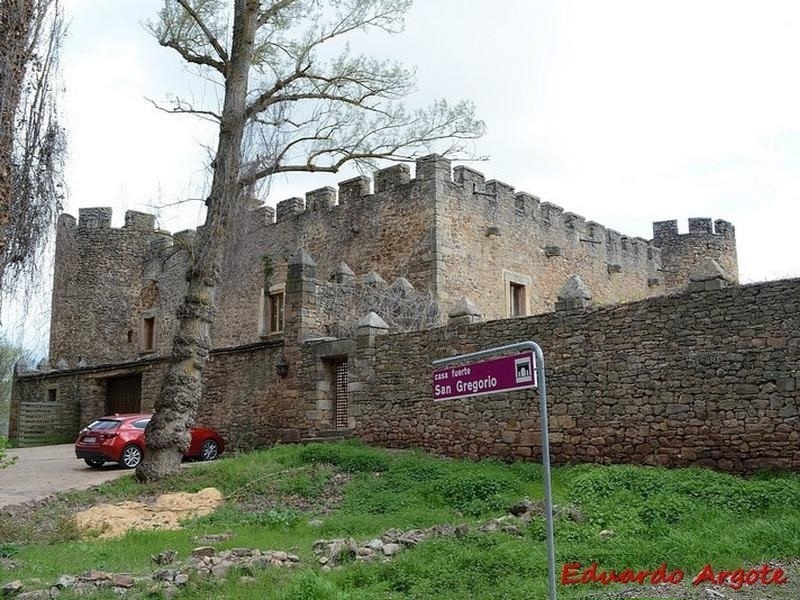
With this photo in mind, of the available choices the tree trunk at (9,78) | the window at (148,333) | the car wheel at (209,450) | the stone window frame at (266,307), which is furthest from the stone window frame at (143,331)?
Answer: the tree trunk at (9,78)

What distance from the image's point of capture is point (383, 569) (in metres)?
6.75

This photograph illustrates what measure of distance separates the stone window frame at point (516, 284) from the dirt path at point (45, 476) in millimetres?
9635

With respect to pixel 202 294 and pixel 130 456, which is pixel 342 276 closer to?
pixel 202 294

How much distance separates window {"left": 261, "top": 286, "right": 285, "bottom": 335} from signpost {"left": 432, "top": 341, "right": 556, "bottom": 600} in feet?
54.1

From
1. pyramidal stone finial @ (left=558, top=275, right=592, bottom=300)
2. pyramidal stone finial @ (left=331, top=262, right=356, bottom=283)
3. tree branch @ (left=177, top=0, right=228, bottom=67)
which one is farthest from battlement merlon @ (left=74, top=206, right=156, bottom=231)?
pyramidal stone finial @ (left=558, top=275, right=592, bottom=300)

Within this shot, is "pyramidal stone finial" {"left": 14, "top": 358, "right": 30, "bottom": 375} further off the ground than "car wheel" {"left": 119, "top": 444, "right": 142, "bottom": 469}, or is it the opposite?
"pyramidal stone finial" {"left": 14, "top": 358, "right": 30, "bottom": 375}

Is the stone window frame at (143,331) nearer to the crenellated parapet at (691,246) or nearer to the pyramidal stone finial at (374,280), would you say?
the pyramidal stone finial at (374,280)

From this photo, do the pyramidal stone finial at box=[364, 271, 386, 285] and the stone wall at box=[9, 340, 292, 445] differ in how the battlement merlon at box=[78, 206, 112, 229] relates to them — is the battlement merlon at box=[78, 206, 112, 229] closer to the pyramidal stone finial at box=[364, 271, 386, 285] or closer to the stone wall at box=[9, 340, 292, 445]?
the stone wall at box=[9, 340, 292, 445]

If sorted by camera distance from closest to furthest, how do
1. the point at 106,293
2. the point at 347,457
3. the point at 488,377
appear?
the point at 488,377 < the point at 347,457 < the point at 106,293

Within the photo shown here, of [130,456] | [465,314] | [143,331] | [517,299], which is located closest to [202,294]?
[130,456]

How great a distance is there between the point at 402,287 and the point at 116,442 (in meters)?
6.72

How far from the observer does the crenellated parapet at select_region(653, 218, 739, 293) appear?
2569 cm

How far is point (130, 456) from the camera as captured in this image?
16000 millimetres

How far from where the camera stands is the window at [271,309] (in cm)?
2175
